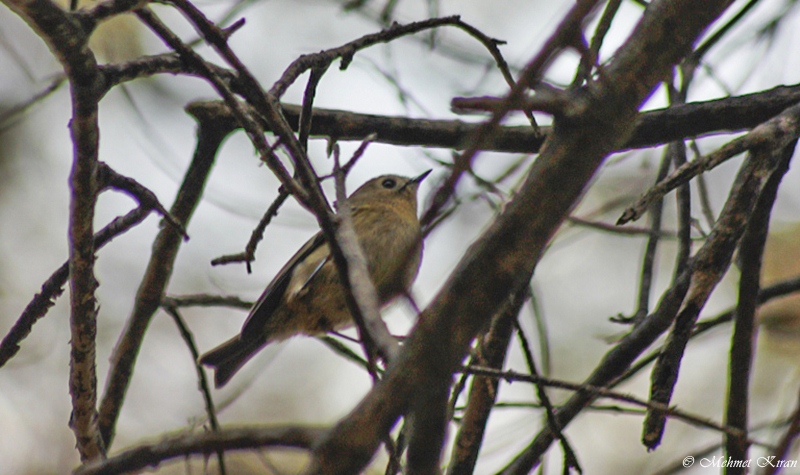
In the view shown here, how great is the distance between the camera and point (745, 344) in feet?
8.98

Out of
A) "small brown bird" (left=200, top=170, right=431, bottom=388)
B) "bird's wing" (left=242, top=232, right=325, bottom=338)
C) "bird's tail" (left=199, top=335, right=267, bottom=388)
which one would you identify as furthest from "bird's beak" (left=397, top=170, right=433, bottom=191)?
"bird's tail" (left=199, top=335, right=267, bottom=388)

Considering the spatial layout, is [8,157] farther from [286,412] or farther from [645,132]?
[645,132]

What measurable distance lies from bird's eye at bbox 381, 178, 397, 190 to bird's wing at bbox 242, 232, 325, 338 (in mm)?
1259

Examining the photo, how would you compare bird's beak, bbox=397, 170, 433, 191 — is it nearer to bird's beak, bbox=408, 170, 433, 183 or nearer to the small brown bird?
bird's beak, bbox=408, 170, 433, 183

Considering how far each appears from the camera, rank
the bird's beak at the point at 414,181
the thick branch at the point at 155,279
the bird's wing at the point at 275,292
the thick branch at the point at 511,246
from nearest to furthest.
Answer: the thick branch at the point at 511,246 < the thick branch at the point at 155,279 < the bird's wing at the point at 275,292 < the bird's beak at the point at 414,181

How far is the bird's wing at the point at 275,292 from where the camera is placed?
447cm

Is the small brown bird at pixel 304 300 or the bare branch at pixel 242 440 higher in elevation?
the small brown bird at pixel 304 300

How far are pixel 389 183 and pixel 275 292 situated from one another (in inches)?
67.0

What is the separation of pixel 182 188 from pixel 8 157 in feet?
22.4

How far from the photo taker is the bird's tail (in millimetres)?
4516

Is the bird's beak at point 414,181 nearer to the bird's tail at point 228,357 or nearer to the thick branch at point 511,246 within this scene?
the bird's tail at point 228,357

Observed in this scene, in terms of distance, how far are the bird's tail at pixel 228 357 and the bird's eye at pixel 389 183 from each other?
1.74m

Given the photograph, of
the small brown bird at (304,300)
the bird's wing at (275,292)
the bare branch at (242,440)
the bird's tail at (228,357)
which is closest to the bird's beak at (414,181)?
the small brown bird at (304,300)

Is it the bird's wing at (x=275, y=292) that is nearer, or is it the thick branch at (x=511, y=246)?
the thick branch at (x=511, y=246)
